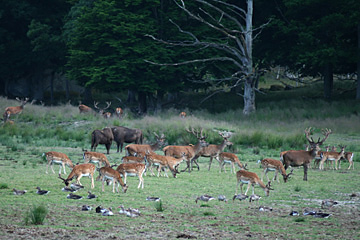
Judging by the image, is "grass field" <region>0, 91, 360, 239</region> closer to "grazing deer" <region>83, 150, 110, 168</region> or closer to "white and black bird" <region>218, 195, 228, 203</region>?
"white and black bird" <region>218, 195, 228, 203</region>

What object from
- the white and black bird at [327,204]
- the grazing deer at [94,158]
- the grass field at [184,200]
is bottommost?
the grass field at [184,200]

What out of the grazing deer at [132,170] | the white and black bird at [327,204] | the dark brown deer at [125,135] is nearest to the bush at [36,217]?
the grazing deer at [132,170]

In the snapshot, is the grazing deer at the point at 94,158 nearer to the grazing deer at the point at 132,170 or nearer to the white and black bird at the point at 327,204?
the grazing deer at the point at 132,170

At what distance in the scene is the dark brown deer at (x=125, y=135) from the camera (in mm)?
27859

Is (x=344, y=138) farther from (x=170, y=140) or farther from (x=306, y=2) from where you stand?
(x=306, y=2)

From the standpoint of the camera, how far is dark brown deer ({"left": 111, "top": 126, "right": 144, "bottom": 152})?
27859mm

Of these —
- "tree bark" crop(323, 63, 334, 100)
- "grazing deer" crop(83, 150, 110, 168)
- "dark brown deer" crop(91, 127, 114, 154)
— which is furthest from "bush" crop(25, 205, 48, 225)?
"tree bark" crop(323, 63, 334, 100)

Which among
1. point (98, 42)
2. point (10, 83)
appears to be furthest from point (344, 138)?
point (10, 83)

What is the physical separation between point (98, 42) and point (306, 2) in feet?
51.5

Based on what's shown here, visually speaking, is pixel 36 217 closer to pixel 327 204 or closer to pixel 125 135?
pixel 327 204

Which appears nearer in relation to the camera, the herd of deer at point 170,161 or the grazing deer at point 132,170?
the herd of deer at point 170,161

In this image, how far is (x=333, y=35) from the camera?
145 ft

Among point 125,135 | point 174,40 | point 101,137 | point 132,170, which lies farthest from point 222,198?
point 174,40

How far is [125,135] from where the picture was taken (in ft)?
92.3
